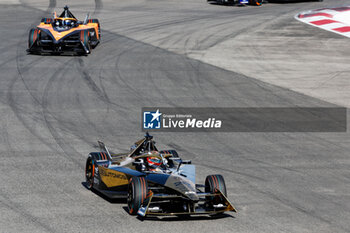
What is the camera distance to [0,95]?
67.2 feet

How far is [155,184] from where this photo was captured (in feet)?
37.6

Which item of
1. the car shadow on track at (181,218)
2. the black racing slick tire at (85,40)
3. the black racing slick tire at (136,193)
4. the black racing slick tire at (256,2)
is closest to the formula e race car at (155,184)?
the black racing slick tire at (136,193)

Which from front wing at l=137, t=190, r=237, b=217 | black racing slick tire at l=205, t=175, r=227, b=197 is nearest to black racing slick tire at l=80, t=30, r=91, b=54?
black racing slick tire at l=205, t=175, r=227, b=197

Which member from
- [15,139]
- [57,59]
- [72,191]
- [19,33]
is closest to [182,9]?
[19,33]

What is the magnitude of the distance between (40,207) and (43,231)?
1205 millimetres

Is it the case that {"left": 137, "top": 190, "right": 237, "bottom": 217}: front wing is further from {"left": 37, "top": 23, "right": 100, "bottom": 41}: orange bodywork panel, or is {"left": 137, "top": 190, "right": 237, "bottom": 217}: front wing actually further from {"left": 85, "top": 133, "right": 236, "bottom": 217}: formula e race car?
{"left": 37, "top": 23, "right": 100, "bottom": 41}: orange bodywork panel

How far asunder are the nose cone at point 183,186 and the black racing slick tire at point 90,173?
194 cm

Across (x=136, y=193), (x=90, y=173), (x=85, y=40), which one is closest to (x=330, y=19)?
Answer: (x=85, y=40)

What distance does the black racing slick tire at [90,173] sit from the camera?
12.5 metres

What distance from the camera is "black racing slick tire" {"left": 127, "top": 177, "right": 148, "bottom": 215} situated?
10875mm

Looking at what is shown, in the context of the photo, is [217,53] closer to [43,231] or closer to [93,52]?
[93,52]

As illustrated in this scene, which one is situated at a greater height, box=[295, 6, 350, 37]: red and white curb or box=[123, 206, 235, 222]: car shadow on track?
box=[295, 6, 350, 37]: red and white curb

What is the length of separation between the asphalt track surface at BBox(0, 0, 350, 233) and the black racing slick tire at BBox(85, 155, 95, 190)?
0.19m

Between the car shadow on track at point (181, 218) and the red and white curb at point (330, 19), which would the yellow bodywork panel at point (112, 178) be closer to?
the car shadow on track at point (181, 218)
